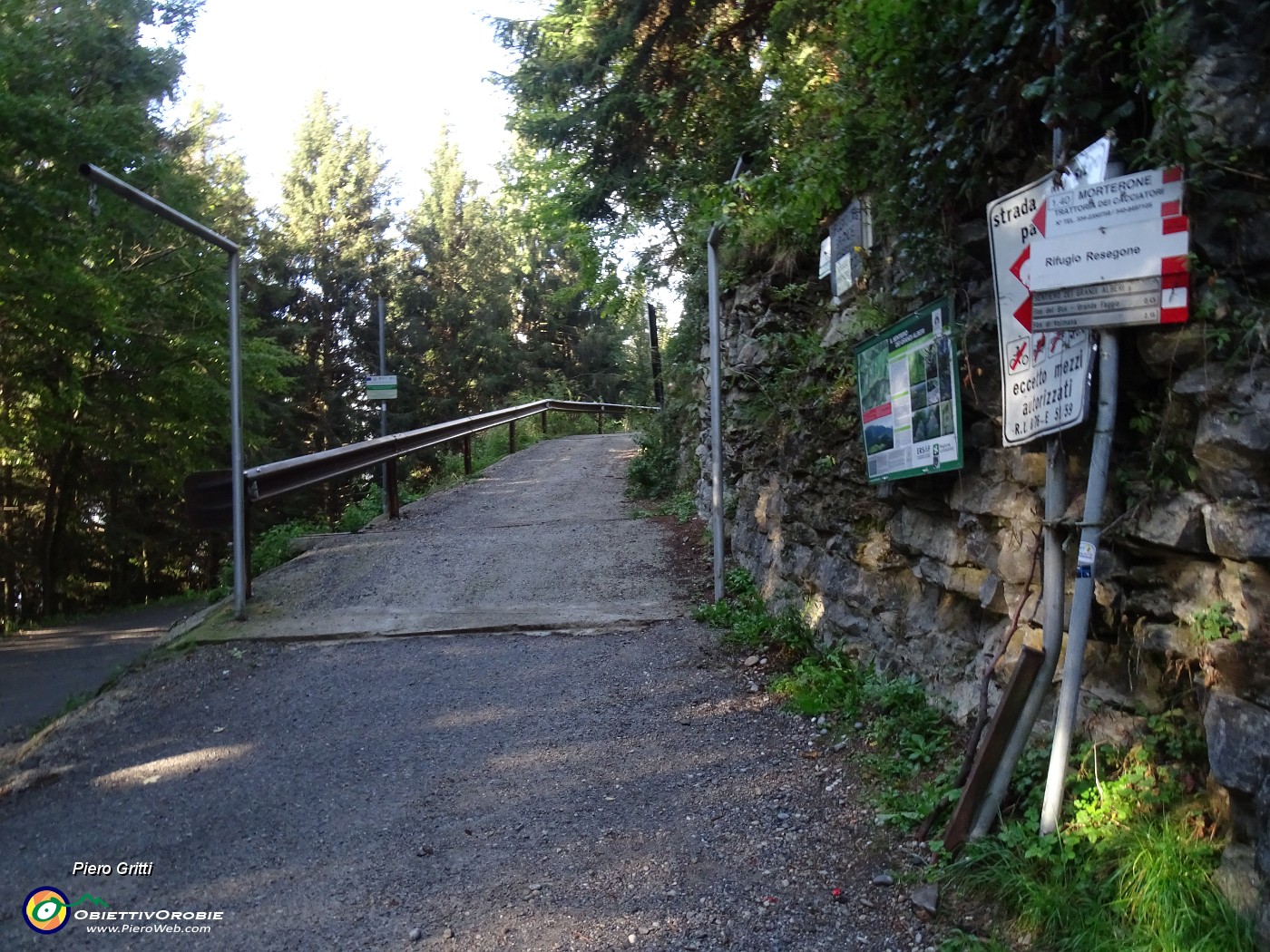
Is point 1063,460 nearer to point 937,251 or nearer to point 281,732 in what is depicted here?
point 937,251

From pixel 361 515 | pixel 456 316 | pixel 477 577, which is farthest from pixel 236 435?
pixel 456 316

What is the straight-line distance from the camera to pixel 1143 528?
328 centimetres

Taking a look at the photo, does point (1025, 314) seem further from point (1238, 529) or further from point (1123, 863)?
point (1123, 863)

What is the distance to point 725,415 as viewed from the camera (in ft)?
28.6

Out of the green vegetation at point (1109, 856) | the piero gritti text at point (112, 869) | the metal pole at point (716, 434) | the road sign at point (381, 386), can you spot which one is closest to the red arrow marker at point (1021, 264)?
the green vegetation at point (1109, 856)

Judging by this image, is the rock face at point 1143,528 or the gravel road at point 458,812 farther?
the gravel road at point 458,812

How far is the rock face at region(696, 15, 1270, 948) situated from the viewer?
2.86 meters

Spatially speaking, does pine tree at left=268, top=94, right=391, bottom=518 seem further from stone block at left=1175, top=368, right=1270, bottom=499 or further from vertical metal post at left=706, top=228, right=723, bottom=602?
stone block at left=1175, top=368, right=1270, bottom=499

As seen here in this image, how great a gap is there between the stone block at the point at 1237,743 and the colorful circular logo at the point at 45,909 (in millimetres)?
4055

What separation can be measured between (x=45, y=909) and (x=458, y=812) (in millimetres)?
1646

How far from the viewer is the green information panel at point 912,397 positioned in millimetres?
4570

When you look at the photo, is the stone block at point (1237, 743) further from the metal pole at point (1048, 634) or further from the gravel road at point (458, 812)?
the gravel road at point (458, 812)

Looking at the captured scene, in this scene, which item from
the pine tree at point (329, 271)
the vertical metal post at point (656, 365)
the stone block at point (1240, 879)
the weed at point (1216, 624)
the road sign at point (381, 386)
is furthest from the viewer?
the pine tree at point (329, 271)

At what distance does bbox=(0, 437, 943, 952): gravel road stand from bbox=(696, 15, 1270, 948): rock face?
36.7 inches
